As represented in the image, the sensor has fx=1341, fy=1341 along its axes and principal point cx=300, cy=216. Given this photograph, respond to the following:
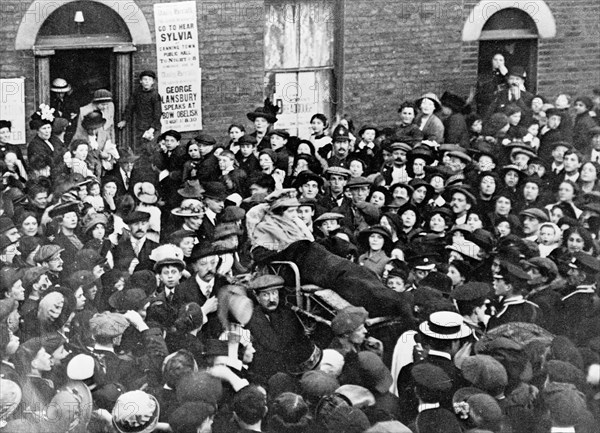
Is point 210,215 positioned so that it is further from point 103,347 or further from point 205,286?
point 103,347

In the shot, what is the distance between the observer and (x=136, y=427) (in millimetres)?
7777

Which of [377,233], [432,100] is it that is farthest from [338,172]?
[432,100]

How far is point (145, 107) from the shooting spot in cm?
1487

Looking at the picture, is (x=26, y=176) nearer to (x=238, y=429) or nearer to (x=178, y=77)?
(x=178, y=77)

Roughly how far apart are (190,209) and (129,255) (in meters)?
0.82

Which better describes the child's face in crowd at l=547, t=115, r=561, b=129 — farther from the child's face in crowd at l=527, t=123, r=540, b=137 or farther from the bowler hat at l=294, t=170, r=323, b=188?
the bowler hat at l=294, t=170, r=323, b=188

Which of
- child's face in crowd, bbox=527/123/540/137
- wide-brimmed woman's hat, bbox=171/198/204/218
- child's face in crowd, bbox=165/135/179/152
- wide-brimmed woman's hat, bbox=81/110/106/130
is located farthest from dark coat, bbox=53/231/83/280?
child's face in crowd, bbox=527/123/540/137

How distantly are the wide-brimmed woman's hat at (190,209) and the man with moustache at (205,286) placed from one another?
915 mm

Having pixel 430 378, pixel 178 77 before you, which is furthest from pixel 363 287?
pixel 178 77

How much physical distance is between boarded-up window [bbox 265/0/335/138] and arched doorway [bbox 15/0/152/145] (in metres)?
1.55

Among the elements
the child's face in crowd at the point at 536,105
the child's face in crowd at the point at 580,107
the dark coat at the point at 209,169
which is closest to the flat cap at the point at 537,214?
the dark coat at the point at 209,169

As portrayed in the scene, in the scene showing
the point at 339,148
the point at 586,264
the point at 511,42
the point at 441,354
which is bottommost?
the point at 441,354

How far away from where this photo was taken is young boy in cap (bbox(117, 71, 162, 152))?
14.8m

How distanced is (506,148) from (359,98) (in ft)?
10.3
